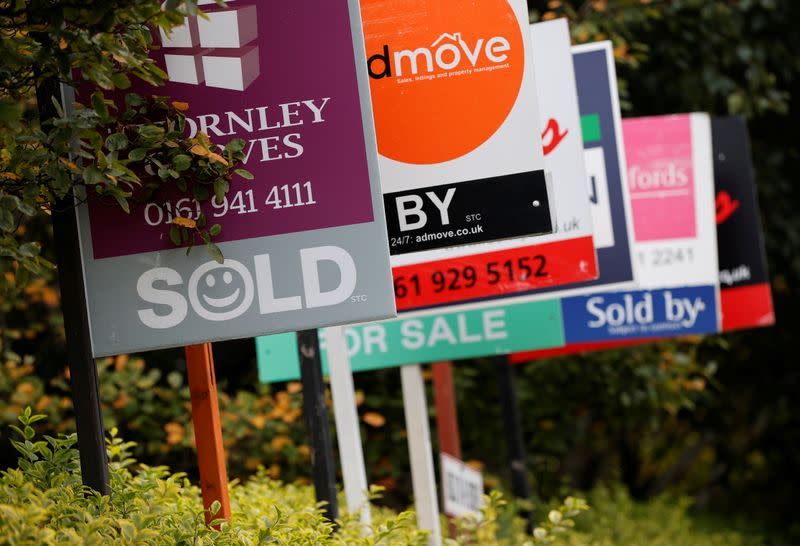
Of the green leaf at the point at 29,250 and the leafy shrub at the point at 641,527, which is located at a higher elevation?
the green leaf at the point at 29,250

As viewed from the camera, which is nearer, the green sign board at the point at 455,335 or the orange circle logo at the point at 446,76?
the orange circle logo at the point at 446,76

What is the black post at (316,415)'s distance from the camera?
5293 millimetres

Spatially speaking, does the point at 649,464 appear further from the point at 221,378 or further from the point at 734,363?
the point at 221,378

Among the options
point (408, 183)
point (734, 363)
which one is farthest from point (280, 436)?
point (734, 363)

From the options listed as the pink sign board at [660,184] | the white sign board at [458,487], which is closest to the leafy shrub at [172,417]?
the white sign board at [458,487]

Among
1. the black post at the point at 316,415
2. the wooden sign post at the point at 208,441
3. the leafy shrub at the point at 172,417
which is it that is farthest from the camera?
the leafy shrub at the point at 172,417

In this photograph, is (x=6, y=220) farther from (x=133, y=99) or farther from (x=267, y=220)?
(x=267, y=220)

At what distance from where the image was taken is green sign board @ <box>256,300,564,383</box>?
21.9ft

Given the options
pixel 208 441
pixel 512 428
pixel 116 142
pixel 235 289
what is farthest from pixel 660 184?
pixel 116 142

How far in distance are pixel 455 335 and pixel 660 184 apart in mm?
2289

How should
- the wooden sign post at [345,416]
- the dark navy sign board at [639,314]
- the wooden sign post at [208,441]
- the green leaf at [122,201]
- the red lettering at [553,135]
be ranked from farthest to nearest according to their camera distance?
the dark navy sign board at [639,314] < the red lettering at [553,135] < the wooden sign post at [345,416] < the wooden sign post at [208,441] < the green leaf at [122,201]

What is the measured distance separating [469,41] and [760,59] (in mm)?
7801

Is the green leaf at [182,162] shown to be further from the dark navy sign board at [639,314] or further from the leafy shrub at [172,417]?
the leafy shrub at [172,417]

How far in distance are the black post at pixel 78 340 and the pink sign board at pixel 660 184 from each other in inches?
203
